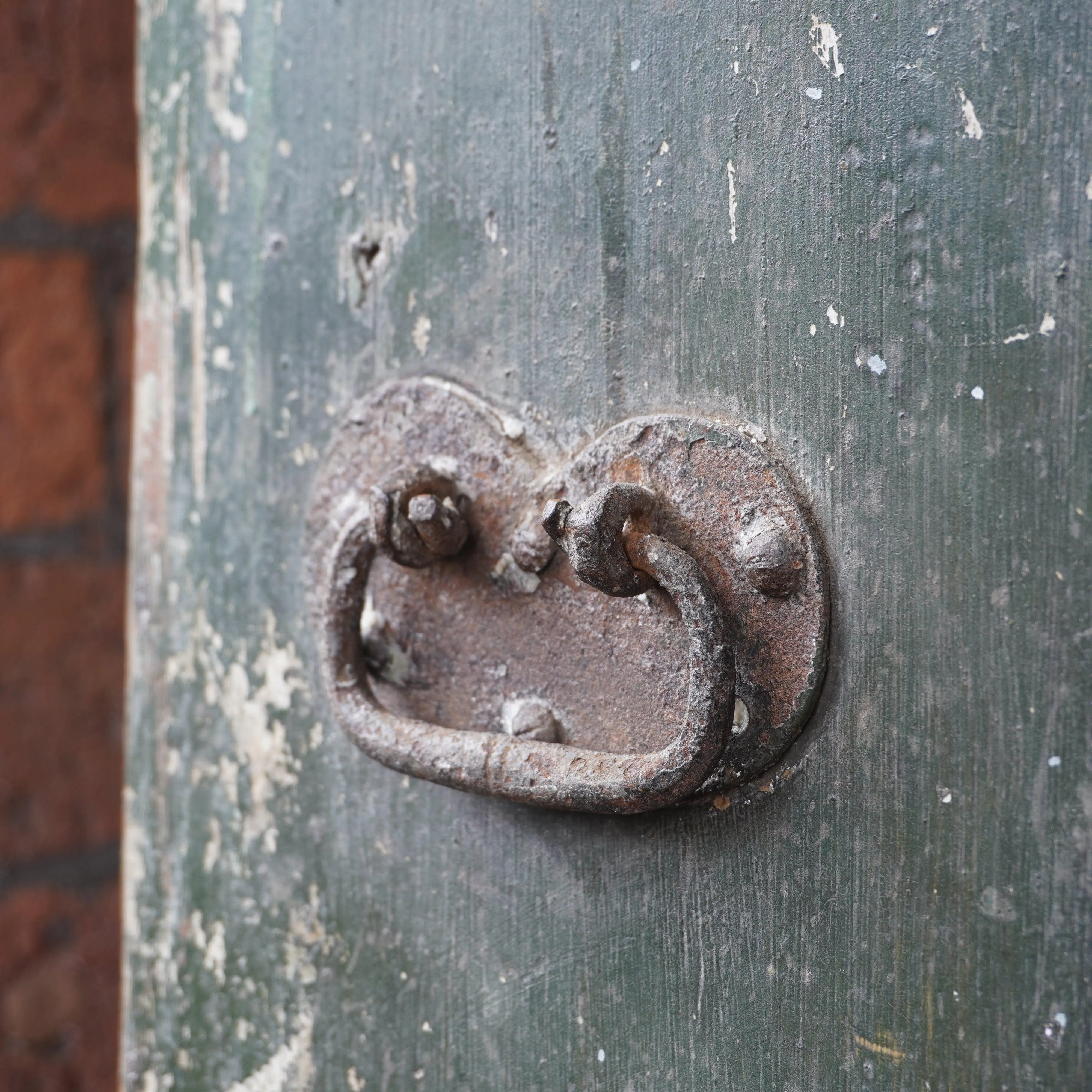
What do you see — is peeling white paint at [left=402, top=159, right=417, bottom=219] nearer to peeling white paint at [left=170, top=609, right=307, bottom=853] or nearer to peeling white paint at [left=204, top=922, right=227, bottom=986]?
peeling white paint at [left=170, top=609, right=307, bottom=853]

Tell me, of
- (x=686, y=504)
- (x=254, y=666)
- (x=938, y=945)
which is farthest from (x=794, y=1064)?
(x=254, y=666)

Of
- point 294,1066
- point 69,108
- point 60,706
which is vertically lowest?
point 294,1066

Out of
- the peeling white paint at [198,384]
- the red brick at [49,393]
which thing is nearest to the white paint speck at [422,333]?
the peeling white paint at [198,384]

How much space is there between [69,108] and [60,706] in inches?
22.8

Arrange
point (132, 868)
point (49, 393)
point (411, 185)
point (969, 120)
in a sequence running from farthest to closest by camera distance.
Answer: point (49, 393), point (132, 868), point (411, 185), point (969, 120)

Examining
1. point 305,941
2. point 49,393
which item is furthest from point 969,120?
point 49,393

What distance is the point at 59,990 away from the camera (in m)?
1.00

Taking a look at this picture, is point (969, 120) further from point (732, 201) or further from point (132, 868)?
point (132, 868)

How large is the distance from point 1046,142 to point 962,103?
1.2 inches

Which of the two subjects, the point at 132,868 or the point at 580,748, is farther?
the point at 132,868

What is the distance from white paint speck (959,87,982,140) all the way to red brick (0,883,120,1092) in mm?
1026

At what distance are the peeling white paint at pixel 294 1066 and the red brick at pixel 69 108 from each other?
2.64 ft

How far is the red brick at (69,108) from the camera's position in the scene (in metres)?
0.94

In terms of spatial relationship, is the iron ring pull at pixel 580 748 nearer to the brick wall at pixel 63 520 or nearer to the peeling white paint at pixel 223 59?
the peeling white paint at pixel 223 59
